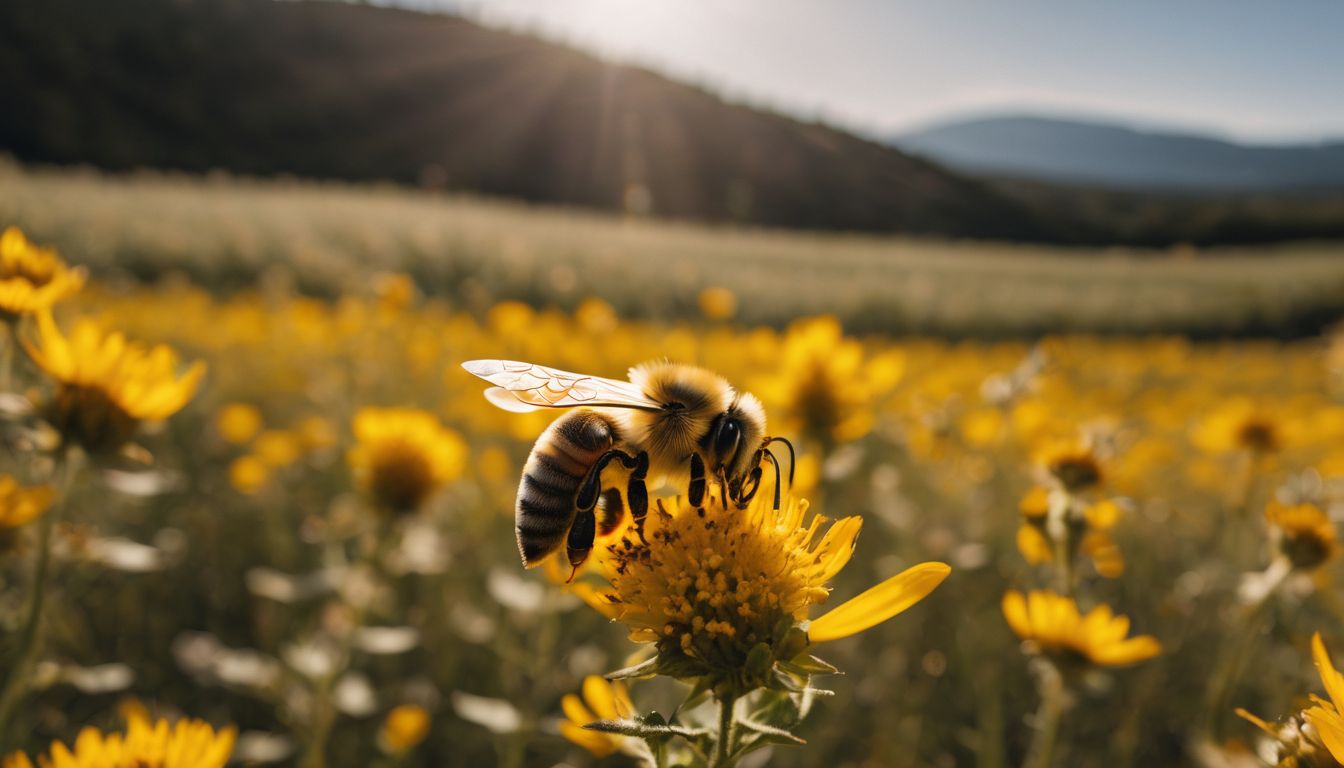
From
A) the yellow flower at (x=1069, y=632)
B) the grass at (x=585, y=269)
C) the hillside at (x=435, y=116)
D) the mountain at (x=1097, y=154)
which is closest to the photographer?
the yellow flower at (x=1069, y=632)

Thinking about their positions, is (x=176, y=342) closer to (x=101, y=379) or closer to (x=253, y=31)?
(x=101, y=379)

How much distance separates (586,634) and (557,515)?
1.85 metres

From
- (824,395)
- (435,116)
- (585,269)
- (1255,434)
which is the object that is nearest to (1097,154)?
(435,116)

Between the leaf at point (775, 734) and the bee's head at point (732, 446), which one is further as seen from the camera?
the bee's head at point (732, 446)

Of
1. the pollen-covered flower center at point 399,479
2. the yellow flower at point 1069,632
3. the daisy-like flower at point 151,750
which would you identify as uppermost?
the yellow flower at point 1069,632

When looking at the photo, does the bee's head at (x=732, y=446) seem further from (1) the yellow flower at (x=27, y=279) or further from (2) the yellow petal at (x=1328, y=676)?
(1) the yellow flower at (x=27, y=279)

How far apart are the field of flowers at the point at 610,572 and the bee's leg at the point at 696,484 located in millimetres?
30

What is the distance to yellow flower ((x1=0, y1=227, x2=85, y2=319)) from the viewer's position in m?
1.17

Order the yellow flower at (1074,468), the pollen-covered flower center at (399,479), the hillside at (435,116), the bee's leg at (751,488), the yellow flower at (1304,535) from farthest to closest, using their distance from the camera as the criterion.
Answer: the hillside at (435,116) < the pollen-covered flower center at (399,479) < the yellow flower at (1074,468) < the yellow flower at (1304,535) < the bee's leg at (751,488)

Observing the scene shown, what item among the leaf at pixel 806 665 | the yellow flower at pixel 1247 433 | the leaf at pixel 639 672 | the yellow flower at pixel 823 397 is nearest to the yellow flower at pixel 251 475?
the yellow flower at pixel 823 397

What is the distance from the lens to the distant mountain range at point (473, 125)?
94.8 feet

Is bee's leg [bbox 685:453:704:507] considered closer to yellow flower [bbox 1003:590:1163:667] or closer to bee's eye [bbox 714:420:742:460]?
bee's eye [bbox 714:420:742:460]

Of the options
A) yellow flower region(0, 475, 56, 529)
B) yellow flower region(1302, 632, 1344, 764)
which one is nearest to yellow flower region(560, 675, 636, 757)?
yellow flower region(1302, 632, 1344, 764)

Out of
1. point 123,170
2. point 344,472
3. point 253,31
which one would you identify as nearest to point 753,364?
point 344,472
